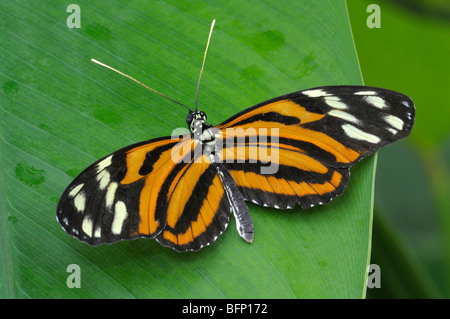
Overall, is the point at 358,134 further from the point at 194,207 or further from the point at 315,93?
the point at 194,207

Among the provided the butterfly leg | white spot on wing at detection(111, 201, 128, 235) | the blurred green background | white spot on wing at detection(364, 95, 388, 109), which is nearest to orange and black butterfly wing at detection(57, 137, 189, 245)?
white spot on wing at detection(111, 201, 128, 235)

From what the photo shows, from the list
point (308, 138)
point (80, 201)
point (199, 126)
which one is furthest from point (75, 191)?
point (308, 138)

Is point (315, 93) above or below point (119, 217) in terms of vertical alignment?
above

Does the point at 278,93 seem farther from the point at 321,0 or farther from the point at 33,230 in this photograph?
the point at 33,230

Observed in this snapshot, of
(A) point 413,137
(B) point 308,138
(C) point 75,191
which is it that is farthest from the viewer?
(A) point 413,137

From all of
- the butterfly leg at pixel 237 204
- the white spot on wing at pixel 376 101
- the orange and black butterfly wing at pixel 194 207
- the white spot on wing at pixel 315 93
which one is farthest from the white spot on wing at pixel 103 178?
the white spot on wing at pixel 376 101
